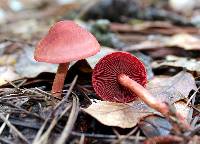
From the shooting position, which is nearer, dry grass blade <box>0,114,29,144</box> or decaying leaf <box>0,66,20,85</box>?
dry grass blade <box>0,114,29,144</box>

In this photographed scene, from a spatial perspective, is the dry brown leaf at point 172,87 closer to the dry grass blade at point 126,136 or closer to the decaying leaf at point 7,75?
the dry grass blade at point 126,136

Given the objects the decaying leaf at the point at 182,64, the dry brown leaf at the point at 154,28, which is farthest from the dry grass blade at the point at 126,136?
the dry brown leaf at the point at 154,28

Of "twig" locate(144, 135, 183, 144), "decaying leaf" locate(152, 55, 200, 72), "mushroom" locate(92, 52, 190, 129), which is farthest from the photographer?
"decaying leaf" locate(152, 55, 200, 72)

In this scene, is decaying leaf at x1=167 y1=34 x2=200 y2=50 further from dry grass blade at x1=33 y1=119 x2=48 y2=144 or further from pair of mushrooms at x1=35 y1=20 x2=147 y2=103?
dry grass blade at x1=33 y1=119 x2=48 y2=144

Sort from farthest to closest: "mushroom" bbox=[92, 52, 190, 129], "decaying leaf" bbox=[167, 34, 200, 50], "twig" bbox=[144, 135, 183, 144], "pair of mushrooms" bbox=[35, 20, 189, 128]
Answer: "decaying leaf" bbox=[167, 34, 200, 50], "mushroom" bbox=[92, 52, 190, 129], "pair of mushrooms" bbox=[35, 20, 189, 128], "twig" bbox=[144, 135, 183, 144]

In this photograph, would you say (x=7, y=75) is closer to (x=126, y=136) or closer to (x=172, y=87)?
(x=172, y=87)

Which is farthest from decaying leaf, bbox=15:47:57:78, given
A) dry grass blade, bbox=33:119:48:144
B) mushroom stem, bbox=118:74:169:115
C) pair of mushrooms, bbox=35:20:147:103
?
dry grass blade, bbox=33:119:48:144

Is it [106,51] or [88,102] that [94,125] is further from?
[106,51]

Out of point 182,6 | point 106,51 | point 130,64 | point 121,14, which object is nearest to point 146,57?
point 106,51
